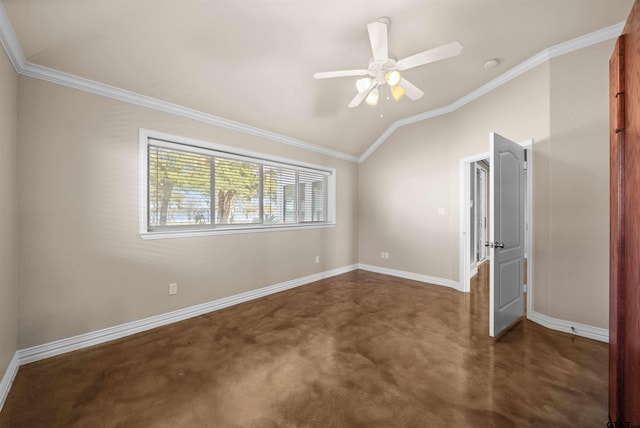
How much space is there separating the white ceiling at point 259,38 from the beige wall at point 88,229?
0.99 feet

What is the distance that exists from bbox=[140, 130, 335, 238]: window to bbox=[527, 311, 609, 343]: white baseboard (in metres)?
3.09

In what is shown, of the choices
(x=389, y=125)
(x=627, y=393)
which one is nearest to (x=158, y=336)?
(x=627, y=393)

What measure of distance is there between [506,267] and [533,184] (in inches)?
39.5

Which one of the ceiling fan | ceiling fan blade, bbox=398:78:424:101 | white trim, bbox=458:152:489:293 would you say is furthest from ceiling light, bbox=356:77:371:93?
white trim, bbox=458:152:489:293

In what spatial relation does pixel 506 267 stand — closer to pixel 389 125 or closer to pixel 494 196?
pixel 494 196

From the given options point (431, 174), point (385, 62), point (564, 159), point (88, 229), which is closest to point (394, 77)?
point (385, 62)

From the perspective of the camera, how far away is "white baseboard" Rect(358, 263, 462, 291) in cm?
395

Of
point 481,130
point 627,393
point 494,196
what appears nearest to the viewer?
point 627,393

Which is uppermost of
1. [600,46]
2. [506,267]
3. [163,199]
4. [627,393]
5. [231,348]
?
[600,46]

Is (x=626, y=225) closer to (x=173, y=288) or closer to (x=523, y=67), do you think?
(x=523, y=67)

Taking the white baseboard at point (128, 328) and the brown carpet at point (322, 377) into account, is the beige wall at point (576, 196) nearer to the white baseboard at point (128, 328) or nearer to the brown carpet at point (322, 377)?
the brown carpet at point (322, 377)

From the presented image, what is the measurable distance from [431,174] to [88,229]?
14.5 ft

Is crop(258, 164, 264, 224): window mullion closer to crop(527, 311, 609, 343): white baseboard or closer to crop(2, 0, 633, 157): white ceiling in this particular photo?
crop(2, 0, 633, 157): white ceiling

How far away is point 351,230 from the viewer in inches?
203
